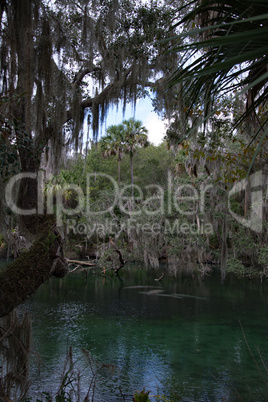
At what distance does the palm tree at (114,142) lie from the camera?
26828 millimetres

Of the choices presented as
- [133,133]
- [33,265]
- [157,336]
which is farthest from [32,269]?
[133,133]

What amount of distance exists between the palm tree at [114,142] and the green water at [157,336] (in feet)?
35.1

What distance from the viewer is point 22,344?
4.53 m

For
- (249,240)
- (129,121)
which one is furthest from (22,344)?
(129,121)

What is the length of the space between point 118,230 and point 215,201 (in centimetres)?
549

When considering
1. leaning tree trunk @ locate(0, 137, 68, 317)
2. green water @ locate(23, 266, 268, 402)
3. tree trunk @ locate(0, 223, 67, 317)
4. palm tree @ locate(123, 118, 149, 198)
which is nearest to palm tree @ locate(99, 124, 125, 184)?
palm tree @ locate(123, 118, 149, 198)

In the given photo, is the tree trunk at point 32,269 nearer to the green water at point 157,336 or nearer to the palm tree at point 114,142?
the green water at point 157,336

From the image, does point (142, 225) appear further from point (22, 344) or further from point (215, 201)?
point (22, 344)

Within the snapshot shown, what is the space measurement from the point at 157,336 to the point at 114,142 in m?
18.2

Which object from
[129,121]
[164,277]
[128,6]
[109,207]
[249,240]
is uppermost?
[129,121]

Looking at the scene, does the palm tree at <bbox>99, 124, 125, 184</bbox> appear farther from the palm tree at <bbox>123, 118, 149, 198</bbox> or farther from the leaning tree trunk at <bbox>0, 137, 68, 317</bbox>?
the leaning tree trunk at <bbox>0, 137, 68, 317</bbox>

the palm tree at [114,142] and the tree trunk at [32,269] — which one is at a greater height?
the palm tree at [114,142]

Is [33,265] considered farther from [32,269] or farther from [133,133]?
[133,133]

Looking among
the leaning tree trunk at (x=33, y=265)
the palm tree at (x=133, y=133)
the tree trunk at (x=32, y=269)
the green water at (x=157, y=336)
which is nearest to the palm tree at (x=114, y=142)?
the palm tree at (x=133, y=133)
